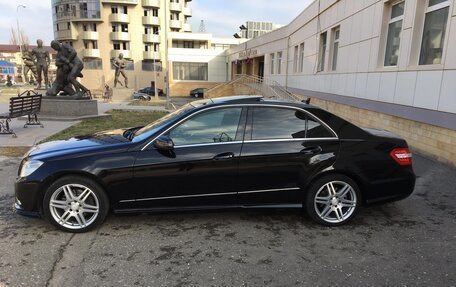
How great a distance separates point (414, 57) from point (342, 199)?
5.56 m

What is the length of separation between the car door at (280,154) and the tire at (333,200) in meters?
0.16

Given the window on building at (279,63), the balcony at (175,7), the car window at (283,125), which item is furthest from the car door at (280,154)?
the balcony at (175,7)

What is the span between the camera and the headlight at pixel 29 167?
370cm

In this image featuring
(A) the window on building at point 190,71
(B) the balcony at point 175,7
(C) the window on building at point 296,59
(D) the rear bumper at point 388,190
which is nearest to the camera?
(D) the rear bumper at point 388,190

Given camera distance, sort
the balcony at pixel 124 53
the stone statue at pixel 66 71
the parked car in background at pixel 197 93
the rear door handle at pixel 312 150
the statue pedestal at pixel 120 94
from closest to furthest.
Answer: the rear door handle at pixel 312 150 → the stone statue at pixel 66 71 → the statue pedestal at pixel 120 94 → the parked car in background at pixel 197 93 → the balcony at pixel 124 53

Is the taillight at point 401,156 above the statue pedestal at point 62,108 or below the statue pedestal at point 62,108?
above

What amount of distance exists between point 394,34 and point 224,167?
296 inches

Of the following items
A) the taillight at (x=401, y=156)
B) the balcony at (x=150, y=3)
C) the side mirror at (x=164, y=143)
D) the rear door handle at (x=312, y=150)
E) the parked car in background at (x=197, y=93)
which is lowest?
the parked car in background at (x=197, y=93)

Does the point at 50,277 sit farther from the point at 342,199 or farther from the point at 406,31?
the point at 406,31

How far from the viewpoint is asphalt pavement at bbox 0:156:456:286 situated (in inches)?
118

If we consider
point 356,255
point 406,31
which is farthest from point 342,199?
point 406,31

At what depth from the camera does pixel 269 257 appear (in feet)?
11.0

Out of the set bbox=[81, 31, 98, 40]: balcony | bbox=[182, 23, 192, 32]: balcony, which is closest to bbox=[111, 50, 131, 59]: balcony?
bbox=[81, 31, 98, 40]: balcony

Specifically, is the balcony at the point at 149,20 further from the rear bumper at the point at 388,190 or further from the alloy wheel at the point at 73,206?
the rear bumper at the point at 388,190
